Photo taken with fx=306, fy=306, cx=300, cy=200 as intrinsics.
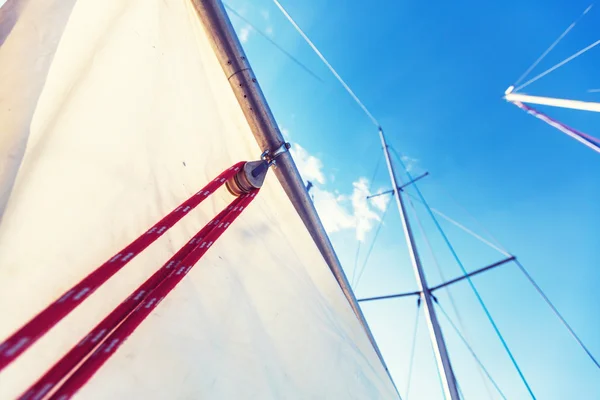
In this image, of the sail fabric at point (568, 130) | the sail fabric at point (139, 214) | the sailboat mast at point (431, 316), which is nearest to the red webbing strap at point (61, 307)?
the sail fabric at point (139, 214)

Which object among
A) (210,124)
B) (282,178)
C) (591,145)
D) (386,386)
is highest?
(591,145)

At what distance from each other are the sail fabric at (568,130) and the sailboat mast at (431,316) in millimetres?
3293

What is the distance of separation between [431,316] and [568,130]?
4816 mm

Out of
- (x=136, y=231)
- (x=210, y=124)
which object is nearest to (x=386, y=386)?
(x=136, y=231)

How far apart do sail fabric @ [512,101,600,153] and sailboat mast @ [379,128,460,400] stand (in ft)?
10.8

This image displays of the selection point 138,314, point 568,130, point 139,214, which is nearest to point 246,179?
point 139,214

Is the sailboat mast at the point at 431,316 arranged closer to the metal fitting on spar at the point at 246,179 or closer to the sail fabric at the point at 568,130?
the sail fabric at the point at 568,130

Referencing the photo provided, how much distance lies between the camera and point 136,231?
48.3 inches

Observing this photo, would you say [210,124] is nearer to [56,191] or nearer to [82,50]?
[82,50]

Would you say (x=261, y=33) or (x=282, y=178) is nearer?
(x=282, y=178)

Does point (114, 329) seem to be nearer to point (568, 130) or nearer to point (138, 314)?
point (138, 314)

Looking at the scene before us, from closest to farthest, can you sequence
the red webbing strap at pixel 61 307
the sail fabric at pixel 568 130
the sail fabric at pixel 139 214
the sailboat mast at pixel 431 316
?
the red webbing strap at pixel 61 307 < the sail fabric at pixel 139 214 < the sailboat mast at pixel 431 316 < the sail fabric at pixel 568 130

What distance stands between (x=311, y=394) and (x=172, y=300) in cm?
84

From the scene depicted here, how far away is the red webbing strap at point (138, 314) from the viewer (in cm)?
65
